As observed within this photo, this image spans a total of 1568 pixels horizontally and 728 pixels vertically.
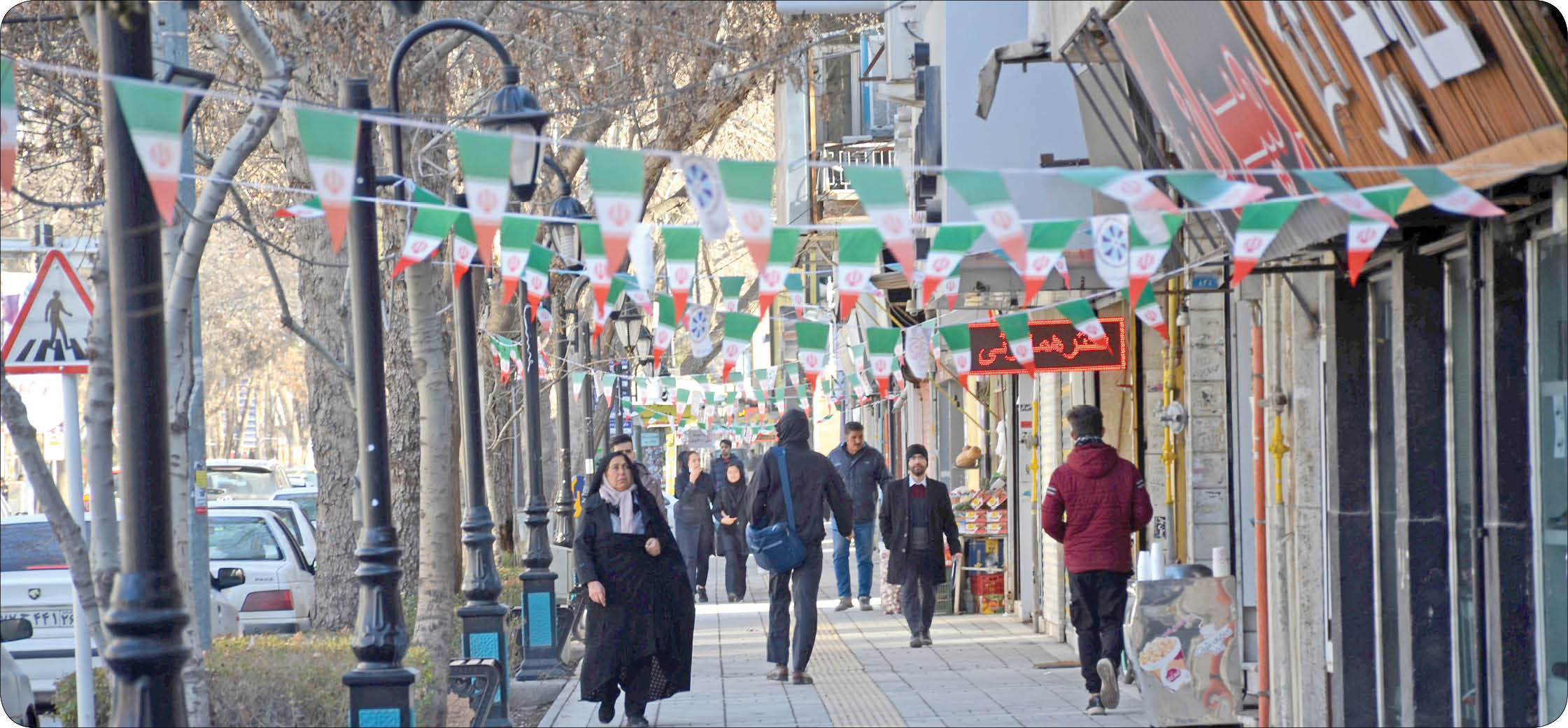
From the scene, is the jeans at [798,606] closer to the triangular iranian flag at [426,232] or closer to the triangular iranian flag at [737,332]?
the triangular iranian flag at [737,332]

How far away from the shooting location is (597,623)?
10.2m

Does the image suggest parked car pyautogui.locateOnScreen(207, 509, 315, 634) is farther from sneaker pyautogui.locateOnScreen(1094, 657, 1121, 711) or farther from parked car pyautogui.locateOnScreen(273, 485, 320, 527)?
sneaker pyautogui.locateOnScreen(1094, 657, 1121, 711)

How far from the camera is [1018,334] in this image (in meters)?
11.0

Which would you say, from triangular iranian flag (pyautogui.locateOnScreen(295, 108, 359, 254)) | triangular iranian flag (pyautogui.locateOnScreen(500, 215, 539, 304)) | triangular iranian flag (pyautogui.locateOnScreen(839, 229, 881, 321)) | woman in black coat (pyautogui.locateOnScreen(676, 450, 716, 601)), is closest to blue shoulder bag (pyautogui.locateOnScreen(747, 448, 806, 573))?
triangular iranian flag (pyautogui.locateOnScreen(500, 215, 539, 304))

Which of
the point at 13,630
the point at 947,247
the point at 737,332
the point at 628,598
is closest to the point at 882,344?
the point at 737,332

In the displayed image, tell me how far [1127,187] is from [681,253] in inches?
110

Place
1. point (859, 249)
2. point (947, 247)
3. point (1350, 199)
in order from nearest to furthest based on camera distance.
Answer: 1. point (1350, 199)
2. point (859, 249)
3. point (947, 247)

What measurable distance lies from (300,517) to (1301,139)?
14318mm

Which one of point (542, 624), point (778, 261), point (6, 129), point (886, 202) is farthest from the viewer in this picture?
point (542, 624)

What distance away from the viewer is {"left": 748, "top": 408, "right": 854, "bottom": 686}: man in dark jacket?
12.1m

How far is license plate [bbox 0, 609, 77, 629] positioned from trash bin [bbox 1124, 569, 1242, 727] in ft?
23.2

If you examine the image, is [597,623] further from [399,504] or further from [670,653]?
[399,504]

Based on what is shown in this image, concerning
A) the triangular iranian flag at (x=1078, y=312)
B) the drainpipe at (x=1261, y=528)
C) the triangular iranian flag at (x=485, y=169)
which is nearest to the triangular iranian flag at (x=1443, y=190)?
the triangular iranian flag at (x=485, y=169)

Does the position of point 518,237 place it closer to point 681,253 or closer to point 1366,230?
point 681,253
